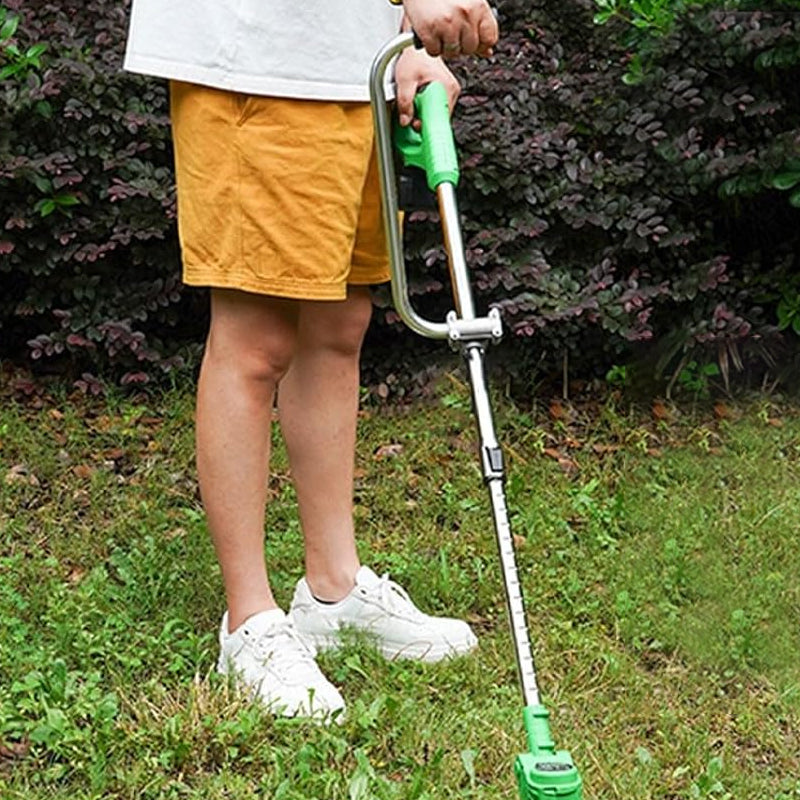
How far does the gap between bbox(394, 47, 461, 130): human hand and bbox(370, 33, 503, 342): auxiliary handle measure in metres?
0.05

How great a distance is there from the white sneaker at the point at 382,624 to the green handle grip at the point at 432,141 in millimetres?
902

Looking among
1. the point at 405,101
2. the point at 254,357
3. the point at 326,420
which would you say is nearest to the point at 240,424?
the point at 254,357

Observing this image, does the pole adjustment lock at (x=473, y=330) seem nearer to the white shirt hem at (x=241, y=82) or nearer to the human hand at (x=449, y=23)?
the human hand at (x=449, y=23)

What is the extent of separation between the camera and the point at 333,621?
130 inches

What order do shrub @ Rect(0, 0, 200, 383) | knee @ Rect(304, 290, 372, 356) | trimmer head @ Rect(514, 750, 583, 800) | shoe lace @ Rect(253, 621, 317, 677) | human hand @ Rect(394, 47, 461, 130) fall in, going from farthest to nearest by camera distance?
1. shrub @ Rect(0, 0, 200, 383)
2. knee @ Rect(304, 290, 372, 356)
3. shoe lace @ Rect(253, 621, 317, 677)
4. human hand @ Rect(394, 47, 461, 130)
5. trimmer head @ Rect(514, 750, 583, 800)

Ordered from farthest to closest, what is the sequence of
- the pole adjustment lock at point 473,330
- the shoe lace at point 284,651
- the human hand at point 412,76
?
the shoe lace at point 284,651
the human hand at point 412,76
the pole adjustment lock at point 473,330

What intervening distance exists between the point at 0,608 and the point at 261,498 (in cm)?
74

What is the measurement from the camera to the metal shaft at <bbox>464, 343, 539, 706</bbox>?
218 cm

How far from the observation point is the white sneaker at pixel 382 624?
3.27 meters

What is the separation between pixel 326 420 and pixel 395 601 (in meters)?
0.39

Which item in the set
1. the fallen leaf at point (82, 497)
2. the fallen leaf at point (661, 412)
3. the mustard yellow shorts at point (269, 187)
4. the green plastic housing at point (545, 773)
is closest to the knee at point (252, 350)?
the mustard yellow shorts at point (269, 187)

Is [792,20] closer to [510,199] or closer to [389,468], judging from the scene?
[510,199]

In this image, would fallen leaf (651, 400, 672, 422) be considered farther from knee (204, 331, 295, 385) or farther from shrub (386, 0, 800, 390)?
knee (204, 331, 295, 385)

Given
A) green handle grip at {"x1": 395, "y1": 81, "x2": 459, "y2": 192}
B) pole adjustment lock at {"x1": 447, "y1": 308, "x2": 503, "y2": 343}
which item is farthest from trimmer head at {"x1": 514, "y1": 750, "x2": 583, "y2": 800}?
green handle grip at {"x1": 395, "y1": 81, "x2": 459, "y2": 192}
